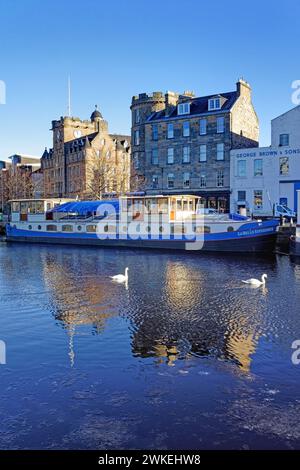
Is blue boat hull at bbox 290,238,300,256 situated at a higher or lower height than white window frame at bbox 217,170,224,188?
lower

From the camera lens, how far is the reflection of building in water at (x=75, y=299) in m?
16.3

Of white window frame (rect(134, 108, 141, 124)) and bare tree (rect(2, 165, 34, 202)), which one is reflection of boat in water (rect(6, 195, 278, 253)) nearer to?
white window frame (rect(134, 108, 141, 124))

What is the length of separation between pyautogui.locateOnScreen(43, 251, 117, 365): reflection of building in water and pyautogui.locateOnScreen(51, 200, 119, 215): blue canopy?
17187 millimetres

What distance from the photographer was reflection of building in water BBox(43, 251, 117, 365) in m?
16.3

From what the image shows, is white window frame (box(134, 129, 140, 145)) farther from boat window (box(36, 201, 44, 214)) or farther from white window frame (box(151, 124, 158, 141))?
boat window (box(36, 201, 44, 214))

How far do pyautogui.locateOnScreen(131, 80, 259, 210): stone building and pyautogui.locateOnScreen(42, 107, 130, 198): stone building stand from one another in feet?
75.3

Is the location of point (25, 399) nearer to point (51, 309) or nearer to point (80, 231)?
point (51, 309)

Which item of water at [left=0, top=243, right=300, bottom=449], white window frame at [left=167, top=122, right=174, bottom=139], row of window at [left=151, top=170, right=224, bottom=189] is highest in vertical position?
white window frame at [left=167, top=122, right=174, bottom=139]

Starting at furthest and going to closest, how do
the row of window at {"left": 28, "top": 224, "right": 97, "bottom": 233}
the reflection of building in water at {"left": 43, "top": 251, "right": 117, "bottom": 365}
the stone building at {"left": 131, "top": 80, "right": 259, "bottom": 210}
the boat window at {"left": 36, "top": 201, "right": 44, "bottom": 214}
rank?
the stone building at {"left": 131, "top": 80, "right": 259, "bottom": 210}, the boat window at {"left": 36, "top": 201, "right": 44, "bottom": 214}, the row of window at {"left": 28, "top": 224, "right": 97, "bottom": 233}, the reflection of building in water at {"left": 43, "top": 251, "right": 117, "bottom": 365}

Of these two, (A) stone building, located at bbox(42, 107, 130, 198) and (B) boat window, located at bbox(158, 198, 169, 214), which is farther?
(A) stone building, located at bbox(42, 107, 130, 198)

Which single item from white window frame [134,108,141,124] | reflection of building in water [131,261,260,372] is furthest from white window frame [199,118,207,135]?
reflection of building in water [131,261,260,372]

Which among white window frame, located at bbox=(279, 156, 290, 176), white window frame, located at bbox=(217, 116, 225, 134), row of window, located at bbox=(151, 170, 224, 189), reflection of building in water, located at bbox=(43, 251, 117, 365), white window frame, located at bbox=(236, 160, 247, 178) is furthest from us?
row of window, located at bbox=(151, 170, 224, 189)

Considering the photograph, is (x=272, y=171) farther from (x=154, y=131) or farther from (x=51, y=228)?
(x=51, y=228)

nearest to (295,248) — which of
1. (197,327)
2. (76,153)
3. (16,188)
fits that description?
(197,327)
